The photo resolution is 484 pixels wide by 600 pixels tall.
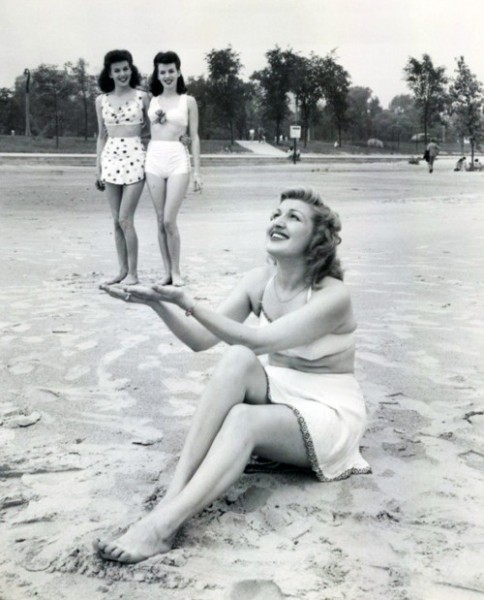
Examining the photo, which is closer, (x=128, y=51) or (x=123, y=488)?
(x=123, y=488)

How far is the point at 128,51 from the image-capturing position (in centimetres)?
509

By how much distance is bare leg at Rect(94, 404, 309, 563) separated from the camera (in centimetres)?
190

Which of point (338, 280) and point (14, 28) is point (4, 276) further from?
point (338, 280)

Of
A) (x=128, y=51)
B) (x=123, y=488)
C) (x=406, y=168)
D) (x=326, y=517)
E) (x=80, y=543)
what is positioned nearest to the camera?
(x=80, y=543)

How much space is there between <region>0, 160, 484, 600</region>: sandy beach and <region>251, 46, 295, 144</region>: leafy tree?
9214 mm

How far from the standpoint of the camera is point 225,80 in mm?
11008

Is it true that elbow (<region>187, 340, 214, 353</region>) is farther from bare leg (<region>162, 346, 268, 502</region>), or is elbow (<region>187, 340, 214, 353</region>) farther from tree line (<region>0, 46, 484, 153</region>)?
tree line (<region>0, 46, 484, 153</region>)

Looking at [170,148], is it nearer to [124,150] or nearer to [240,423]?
[124,150]

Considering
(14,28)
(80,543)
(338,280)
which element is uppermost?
(14,28)

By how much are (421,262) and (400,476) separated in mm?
3950

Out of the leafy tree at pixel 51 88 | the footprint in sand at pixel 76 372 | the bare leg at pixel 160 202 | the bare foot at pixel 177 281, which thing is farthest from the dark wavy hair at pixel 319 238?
the leafy tree at pixel 51 88

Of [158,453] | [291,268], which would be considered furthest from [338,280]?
[158,453]

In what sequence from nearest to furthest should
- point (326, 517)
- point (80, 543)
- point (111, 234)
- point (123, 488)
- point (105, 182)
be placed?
point (80, 543)
point (326, 517)
point (123, 488)
point (105, 182)
point (111, 234)

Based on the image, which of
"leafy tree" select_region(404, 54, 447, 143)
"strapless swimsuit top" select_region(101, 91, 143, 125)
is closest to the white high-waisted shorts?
"strapless swimsuit top" select_region(101, 91, 143, 125)
